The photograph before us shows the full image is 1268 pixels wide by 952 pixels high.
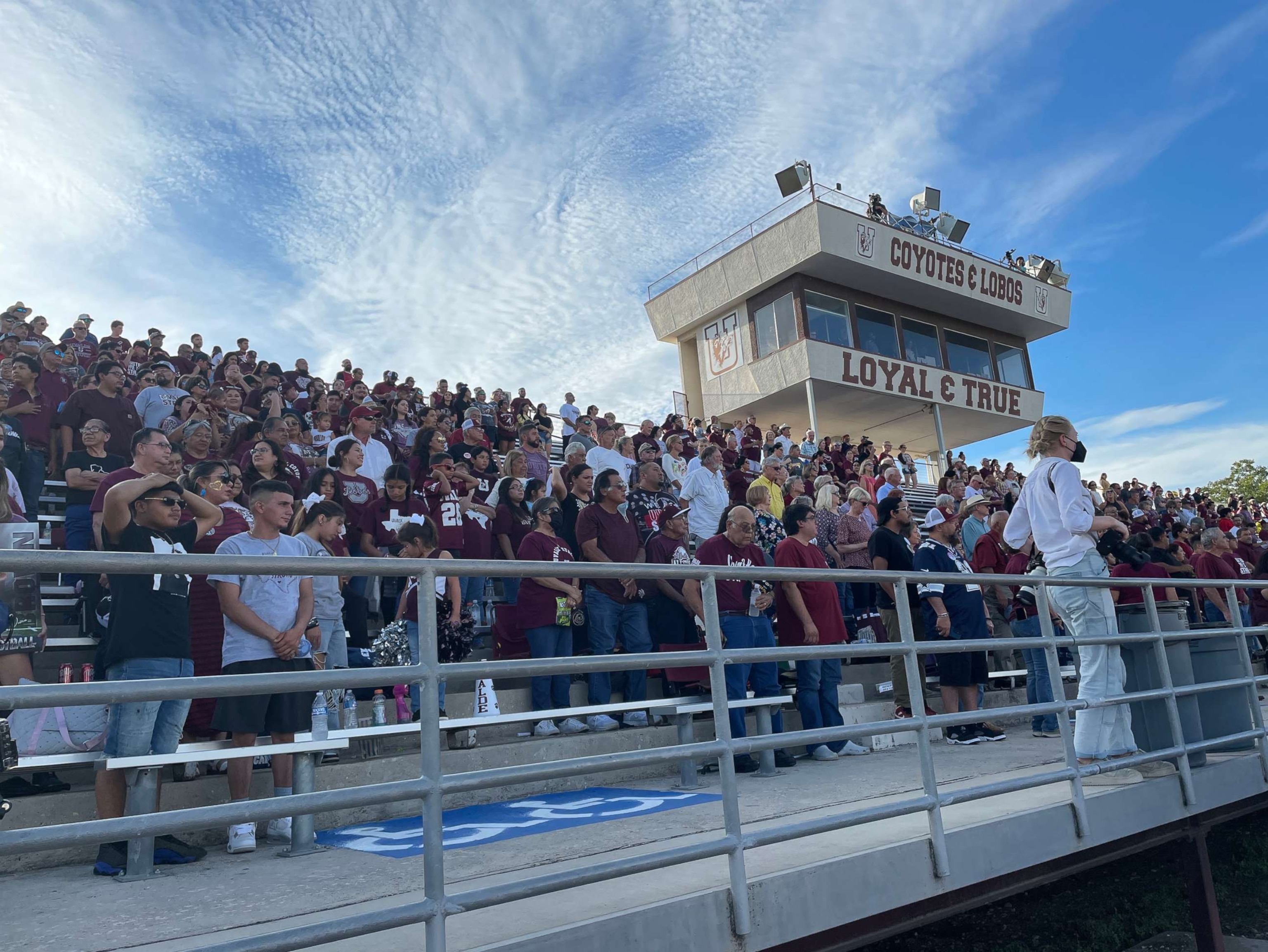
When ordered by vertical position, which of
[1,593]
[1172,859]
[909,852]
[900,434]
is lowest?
[1172,859]

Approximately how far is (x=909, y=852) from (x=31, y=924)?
10.5 feet

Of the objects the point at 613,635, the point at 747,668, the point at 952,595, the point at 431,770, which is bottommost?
the point at 431,770

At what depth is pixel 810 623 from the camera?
6711 mm

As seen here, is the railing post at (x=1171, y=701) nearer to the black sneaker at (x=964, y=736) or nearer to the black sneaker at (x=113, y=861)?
the black sneaker at (x=964, y=736)

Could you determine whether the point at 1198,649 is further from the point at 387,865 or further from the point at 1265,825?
the point at 387,865

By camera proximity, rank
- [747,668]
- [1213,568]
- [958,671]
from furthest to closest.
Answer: [1213,568], [958,671], [747,668]

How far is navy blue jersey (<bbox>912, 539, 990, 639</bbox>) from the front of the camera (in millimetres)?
7684

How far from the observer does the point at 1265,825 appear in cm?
903

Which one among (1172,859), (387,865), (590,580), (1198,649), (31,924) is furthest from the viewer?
(1172,859)

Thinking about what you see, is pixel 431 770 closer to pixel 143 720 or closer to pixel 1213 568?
pixel 143 720

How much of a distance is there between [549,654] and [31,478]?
4.62 m

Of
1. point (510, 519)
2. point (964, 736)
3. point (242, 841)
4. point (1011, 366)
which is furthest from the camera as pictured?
point (1011, 366)

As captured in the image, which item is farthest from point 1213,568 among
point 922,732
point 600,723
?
point 922,732

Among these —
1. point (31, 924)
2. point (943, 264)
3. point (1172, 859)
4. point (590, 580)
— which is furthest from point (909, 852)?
point (943, 264)
